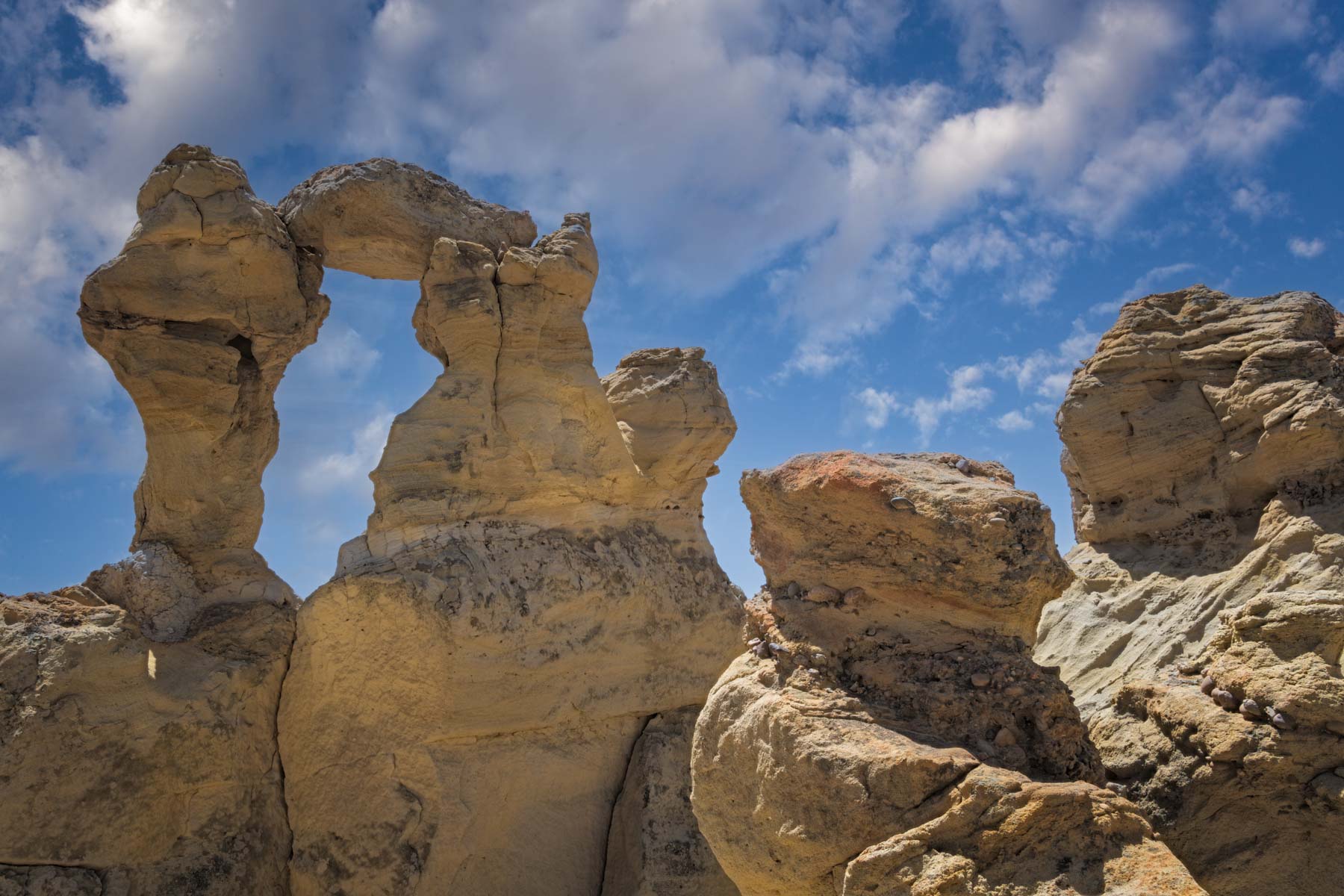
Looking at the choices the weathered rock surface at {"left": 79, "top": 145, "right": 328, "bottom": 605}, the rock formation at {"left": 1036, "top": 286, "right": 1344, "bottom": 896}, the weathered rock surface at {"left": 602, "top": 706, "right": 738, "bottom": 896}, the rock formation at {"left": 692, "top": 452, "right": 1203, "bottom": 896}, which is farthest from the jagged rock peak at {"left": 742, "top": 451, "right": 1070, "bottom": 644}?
the weathered rock surface at {"left": 79, "top": 145, "right": 328, "bottom": 605}

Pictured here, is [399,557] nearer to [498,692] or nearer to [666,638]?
[498,692]

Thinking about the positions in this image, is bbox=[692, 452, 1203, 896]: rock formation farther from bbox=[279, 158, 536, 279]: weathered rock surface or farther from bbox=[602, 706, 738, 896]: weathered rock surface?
bbox=[279, 158, 536, 279]: weathered rock surface

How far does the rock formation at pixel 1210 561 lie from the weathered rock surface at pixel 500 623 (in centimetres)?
368

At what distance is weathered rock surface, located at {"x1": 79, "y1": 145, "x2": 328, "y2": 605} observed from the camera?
883cm

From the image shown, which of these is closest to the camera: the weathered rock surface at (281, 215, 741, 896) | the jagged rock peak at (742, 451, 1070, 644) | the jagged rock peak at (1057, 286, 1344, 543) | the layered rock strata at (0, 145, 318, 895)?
the jagged rock peak at (742, 451, 1070, 644)

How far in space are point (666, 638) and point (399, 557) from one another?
2.34 meters

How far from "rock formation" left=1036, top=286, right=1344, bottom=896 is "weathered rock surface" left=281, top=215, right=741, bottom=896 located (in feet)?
12.1

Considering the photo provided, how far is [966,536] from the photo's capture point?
194 inches

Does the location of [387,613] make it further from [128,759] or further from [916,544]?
[916,544]

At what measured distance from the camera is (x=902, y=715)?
184 inches

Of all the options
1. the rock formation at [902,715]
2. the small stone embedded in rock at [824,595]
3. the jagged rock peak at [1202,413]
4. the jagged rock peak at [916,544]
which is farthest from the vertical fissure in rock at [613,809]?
the jagged rock peak at [1202,413]

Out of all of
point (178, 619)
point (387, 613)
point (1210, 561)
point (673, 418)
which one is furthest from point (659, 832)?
point (1210, 561)

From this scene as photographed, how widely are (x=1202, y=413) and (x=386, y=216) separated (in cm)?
888

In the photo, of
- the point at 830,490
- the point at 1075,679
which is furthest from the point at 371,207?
the point at 1075,679
